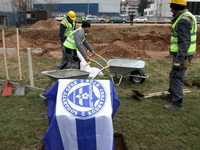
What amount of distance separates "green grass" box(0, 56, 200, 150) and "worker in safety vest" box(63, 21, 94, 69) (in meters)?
1.05

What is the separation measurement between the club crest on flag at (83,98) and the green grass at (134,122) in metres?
1.22

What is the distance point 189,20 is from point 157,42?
38.6 ft

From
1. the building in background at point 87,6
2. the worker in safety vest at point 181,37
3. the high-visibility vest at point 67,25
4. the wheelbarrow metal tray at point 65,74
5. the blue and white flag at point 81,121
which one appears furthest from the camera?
the building in background at point 87,6

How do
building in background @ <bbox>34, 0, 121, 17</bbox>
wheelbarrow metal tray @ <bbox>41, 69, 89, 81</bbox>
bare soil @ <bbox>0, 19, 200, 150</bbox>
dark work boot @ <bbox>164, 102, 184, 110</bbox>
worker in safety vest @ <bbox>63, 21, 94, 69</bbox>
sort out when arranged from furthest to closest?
1. building in background @ <bbox>34, 0, 121, 17</bbox>
2. bare soil @ <bbox>0, 19, 200, 150</bbox>
3. worker in safety vest @ <bbox>63, 21, 94, 69</bbox>
4. dark work boot @ <bbox>164, 102, 184, 110</bbox>
5. wheelbarrow metal tray @ <bbox>41, 69, 89, 81</bbox>

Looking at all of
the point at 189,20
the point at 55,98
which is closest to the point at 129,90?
the point at 189,20

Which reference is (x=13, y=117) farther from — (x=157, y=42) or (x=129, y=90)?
(x=157, y=42)

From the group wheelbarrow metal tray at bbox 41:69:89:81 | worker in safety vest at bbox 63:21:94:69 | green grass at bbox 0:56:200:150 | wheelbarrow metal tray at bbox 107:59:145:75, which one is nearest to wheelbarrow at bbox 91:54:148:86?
wheelbarrow metal tray at bbox 107:59:145:75

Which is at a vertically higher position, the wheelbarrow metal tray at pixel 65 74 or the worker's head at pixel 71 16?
the worker's head at pixel 71 16

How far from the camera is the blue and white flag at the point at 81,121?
2.09 meters

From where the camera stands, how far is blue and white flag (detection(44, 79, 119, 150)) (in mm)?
2094

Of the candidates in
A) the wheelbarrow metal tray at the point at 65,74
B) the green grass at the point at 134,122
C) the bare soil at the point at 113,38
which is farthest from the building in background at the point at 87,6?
the wheelbarrow metal tray at the point at 65,74

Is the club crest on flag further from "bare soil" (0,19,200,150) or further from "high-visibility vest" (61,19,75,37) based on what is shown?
"bare soil" (0,19,200,150)

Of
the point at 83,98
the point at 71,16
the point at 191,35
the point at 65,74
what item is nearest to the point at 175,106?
the point at 191,35

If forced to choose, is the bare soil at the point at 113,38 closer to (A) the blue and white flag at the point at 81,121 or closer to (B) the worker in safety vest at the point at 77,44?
(B) the worker in safety vest at the point at 77,44
